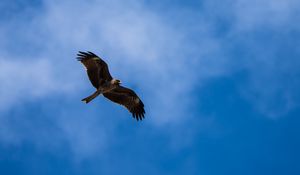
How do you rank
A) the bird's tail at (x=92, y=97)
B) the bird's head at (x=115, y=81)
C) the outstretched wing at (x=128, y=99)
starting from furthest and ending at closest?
the outstretched wing at (x=128, y=99) → the bird's head at (x=115, y=81) → the bird's tail at (x=92, y=97)

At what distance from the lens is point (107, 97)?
59.7 ft

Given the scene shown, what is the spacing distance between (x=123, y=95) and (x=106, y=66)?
1.59 m

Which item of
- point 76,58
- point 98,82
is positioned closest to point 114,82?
point 98,82

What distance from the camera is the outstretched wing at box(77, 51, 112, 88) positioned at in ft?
57.3

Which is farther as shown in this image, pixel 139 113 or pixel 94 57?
pixel 139 113

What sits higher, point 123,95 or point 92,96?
point 123,95

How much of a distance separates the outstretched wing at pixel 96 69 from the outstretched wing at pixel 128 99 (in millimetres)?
782

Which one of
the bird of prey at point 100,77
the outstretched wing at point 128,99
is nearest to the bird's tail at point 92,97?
the bird of prey at point 100,77

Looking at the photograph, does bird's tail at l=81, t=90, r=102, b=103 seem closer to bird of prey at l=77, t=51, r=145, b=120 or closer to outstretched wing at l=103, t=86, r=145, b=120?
bird of prey at l=77, t=51, r=145, b=120

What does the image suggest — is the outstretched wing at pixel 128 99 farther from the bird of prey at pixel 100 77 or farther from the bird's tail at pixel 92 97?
the bird's tail at pixel 92 97

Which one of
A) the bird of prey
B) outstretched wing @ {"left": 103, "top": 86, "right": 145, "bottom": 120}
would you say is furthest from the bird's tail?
outstretched wing @ {"left": 103, "top": 86, "right": 145, "bottom": 120}

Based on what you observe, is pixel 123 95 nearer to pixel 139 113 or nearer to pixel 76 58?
pixel 139 113

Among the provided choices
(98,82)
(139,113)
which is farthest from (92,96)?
(139,113)

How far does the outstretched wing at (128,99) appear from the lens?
719 inches
